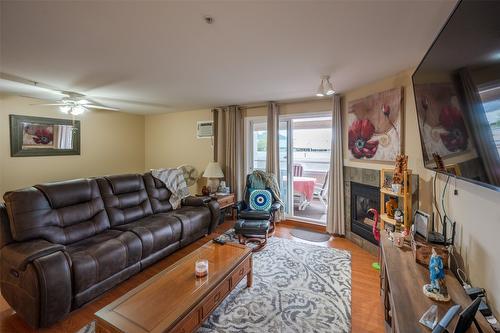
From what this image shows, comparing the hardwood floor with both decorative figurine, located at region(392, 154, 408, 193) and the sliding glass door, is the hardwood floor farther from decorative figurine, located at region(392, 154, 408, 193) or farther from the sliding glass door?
the sliding glass door

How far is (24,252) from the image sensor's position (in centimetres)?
175

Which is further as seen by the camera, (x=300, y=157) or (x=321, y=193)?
(x=300, y=157)

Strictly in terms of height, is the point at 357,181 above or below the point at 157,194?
above

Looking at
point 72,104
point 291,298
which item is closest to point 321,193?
point 291,298

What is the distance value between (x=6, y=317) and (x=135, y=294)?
1292mm

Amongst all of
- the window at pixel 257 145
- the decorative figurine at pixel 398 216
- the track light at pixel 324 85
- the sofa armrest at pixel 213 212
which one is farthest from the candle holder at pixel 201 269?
the window at pixel 257 145

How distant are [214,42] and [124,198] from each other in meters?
2.38

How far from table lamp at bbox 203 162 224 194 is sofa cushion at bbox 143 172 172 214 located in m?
0.85

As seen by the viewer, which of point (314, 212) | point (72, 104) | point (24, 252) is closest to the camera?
point (24, 252)

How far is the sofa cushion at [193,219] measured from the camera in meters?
3.03

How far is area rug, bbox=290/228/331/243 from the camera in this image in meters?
3.44

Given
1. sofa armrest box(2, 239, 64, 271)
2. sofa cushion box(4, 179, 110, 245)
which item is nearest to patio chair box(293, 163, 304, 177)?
sofa cushion box(4, 179, 110, 245)

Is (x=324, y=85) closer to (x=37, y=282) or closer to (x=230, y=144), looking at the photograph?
(x=230, y=144)

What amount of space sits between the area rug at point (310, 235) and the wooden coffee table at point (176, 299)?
5.56 ft
